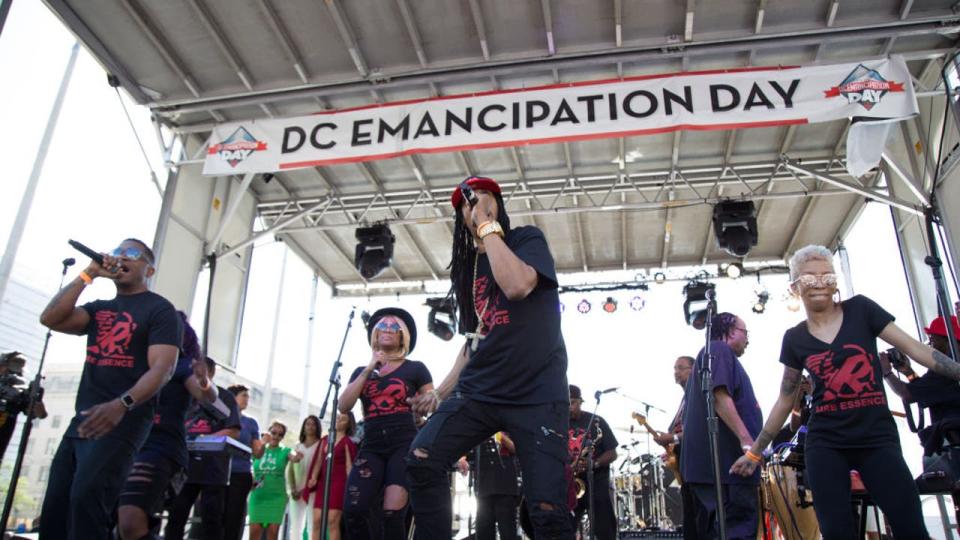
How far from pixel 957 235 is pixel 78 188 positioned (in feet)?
37.0

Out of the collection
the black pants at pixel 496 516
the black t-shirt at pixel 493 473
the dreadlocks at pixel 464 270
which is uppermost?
the dreadlocks at pixel 464 270

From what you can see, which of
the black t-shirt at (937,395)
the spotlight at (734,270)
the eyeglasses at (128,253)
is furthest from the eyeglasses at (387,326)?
the spotlight at (734,270)

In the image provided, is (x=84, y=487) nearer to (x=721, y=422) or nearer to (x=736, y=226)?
(x=721, y=422)

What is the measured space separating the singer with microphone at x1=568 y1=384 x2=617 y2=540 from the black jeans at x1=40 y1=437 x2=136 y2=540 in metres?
4.29

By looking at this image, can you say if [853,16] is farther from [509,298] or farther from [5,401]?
[5,401]

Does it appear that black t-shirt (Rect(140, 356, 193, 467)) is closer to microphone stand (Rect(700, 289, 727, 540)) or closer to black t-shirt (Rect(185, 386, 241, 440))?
black t-shirt (Rect(185, 386, 241, 440))

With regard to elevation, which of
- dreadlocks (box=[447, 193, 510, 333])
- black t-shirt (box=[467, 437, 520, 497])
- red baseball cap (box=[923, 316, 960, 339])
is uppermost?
red baseball cap (box=[923, 316, 960, 339])

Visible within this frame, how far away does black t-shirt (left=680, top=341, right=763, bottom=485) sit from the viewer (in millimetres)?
3643

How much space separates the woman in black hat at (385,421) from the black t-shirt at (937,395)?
3419 mm

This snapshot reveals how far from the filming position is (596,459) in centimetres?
678

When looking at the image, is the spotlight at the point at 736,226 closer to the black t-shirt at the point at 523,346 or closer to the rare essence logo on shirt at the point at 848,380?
the rare essence logo on shirt at the point at 848,380

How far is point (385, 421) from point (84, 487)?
1.92 m

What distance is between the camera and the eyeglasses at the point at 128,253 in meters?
3.34

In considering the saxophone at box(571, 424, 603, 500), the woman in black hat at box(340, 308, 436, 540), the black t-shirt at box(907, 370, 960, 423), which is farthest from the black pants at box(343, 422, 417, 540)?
the black t-shirt at box(907, 370, 960, 423)
